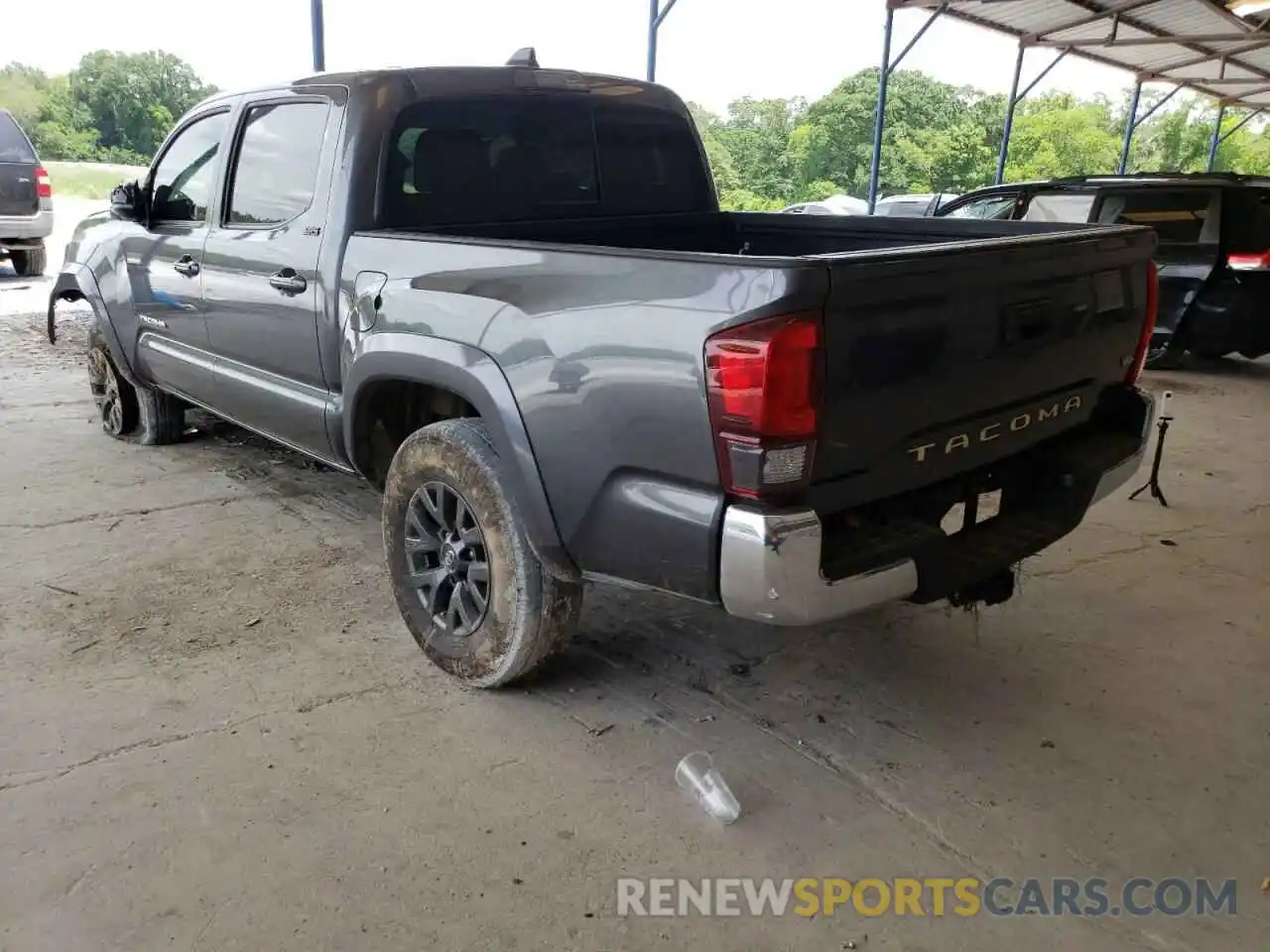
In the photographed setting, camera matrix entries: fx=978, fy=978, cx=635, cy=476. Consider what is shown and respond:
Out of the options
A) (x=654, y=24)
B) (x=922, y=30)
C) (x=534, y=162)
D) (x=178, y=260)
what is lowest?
(x=178, y=260)

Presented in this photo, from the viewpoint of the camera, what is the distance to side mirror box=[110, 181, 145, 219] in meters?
4.39

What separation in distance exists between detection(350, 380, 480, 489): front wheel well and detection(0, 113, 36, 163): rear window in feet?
33.4

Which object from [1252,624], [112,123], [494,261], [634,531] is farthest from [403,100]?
[112,123]

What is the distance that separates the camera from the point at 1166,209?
303 inches

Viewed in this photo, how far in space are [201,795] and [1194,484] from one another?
4.87 meters

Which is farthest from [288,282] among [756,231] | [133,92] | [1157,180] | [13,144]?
[133,92]

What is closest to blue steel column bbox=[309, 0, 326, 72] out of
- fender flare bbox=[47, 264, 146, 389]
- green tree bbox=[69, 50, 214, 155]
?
fender flare bbox=[47, 264, 146, 389]

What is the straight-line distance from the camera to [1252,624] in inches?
138

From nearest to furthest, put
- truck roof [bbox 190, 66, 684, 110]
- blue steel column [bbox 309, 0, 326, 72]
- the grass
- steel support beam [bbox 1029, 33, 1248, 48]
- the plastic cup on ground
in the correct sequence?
the plastic cup on ground → truck roof [bbox 190, 66, 684, 110] → blue steel column [bbox 309, 0, 326, 72] → steel support beam [bbox 1029, 33, 1248, 48] → the grass

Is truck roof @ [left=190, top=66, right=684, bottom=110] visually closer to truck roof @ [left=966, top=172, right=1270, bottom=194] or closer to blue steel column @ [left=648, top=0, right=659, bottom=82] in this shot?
truck roof @ [left=966, top=172, right=1270, bottom=194]

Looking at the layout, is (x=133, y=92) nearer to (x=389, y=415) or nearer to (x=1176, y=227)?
(x=1176, y=227)

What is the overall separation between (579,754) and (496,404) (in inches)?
38.3

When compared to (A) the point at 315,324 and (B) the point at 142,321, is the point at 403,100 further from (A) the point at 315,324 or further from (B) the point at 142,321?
(B) the point at 142,321

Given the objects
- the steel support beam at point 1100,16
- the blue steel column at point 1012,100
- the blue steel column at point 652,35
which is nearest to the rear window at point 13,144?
the blue steel column at point 652,35
